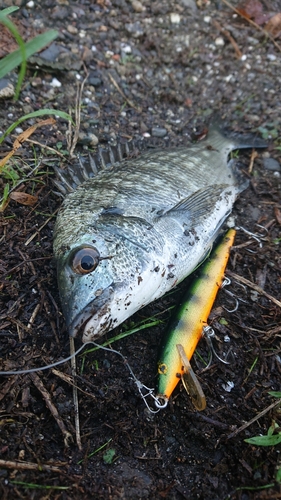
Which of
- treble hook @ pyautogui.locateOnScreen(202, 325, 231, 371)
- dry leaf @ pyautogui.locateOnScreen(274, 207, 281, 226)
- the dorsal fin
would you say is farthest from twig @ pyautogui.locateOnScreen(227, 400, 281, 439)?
the dorsal fin

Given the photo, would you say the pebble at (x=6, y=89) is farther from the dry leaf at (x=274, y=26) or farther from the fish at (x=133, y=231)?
the dry leaf at (x=274, y=26)

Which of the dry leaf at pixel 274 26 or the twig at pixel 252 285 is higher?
the dry leaf at pixel 274 26

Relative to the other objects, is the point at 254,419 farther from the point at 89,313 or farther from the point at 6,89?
the point at 6,89

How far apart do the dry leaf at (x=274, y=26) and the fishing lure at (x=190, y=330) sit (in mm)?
3117

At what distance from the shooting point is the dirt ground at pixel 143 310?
2.46 metres

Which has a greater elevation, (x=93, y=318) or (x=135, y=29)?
(x=135, y=29)

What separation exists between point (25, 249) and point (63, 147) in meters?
1.22

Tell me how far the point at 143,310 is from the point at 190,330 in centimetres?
38

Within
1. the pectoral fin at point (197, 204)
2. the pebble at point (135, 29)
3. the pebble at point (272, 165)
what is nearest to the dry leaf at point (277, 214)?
the pebble at point (272, 165)

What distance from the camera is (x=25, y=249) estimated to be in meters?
3.11

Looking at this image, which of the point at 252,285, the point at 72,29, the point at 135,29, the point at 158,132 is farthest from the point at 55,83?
the point at 252,285

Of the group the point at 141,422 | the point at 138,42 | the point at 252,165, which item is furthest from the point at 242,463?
the point at 138,42

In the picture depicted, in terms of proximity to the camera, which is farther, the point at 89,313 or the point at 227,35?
the point at 227,35

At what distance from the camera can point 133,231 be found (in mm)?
2816
